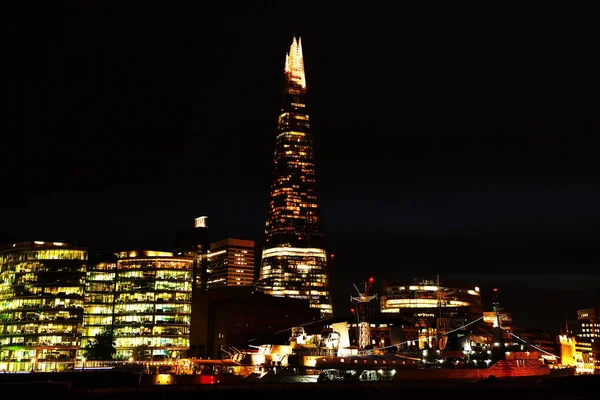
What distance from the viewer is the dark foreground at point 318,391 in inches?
3238

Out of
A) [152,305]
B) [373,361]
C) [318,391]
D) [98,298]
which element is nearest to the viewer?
[318,391]

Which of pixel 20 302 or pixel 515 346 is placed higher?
pixel 20 302

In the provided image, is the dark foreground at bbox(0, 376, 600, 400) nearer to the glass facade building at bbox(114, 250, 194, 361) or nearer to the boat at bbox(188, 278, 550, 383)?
the boat at bbox(188, 278, 550, 383)

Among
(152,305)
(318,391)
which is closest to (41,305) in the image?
(152,305)

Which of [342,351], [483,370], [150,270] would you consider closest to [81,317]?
[150,270]

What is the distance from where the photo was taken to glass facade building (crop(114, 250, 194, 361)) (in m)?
→ 177

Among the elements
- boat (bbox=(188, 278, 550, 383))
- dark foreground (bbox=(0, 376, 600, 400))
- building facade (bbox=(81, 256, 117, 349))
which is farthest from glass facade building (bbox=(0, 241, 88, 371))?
dark foreground (bbox=(0, 376, 600, 400))

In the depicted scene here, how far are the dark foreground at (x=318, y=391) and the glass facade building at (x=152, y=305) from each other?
3369 inches

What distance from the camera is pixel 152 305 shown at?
180m

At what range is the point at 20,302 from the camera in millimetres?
158500

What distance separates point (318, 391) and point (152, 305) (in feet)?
315

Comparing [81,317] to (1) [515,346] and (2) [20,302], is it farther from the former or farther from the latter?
(1) [515,346]

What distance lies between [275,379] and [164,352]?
81.4 m

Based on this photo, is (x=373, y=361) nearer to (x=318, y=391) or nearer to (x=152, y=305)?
(x=318, y=391)
